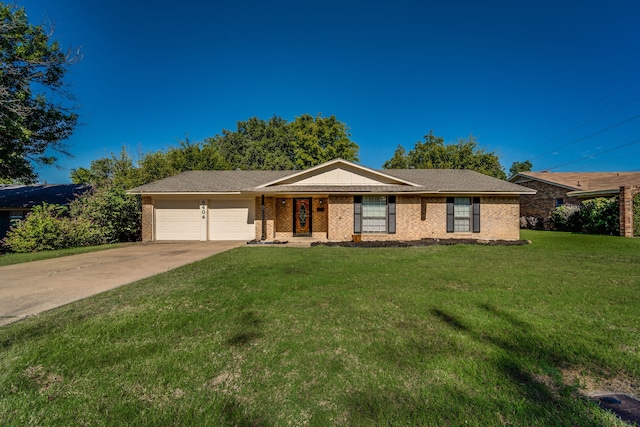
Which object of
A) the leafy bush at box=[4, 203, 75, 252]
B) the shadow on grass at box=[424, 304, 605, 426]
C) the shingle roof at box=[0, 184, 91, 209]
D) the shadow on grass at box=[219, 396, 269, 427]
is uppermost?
the shingle roof at box=[0, 184, 91, 209]

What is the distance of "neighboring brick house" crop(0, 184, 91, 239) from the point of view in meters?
15.2

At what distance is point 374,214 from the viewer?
534 inches

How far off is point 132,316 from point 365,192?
10499 millimetres

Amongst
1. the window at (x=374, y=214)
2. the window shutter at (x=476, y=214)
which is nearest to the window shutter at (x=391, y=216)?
the window at (x=374, y=214)

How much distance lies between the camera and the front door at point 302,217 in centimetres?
1536

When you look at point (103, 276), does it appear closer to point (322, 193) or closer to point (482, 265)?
point (322, 193)

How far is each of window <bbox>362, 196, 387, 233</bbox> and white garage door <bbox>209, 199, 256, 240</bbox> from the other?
5.92m

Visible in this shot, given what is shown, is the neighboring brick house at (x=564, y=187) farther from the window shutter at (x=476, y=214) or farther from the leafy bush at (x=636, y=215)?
the window shutter at (x=476, y=214)

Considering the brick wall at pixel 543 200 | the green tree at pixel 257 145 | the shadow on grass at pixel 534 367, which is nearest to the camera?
the shadow on grass at pixel 534 367

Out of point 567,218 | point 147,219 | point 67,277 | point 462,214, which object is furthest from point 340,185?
point 567,218

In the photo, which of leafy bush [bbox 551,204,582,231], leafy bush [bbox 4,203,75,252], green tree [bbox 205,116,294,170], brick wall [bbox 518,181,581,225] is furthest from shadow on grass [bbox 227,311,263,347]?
green tree [bbox 205,116,294,170]

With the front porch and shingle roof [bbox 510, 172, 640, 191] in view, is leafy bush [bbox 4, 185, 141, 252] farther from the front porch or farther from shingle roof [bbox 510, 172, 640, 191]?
shingle roof [bbox 510, 172, 640, 191]

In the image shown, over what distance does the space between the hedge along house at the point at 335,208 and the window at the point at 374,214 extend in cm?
5

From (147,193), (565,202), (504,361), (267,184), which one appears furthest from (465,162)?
(504,361)
